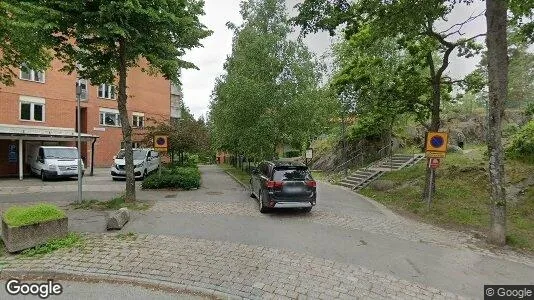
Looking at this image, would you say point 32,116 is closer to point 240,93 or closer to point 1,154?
point 1,154

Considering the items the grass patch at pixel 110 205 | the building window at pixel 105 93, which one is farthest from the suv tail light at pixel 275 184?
the building window at pixel 105 93

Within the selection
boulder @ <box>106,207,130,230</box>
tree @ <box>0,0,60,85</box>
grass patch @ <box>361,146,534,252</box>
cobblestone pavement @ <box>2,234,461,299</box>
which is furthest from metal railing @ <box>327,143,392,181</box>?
tree @ <box>0,0,60,85</box>

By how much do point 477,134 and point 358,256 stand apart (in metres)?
23.7

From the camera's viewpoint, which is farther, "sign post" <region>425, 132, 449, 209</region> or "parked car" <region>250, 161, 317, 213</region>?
"sign post" <region>425, 132, 449, 209</region>

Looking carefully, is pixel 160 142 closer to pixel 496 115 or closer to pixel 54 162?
pixel 54 162

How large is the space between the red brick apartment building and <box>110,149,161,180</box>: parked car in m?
1.56

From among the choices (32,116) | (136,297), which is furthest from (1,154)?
(136,297)

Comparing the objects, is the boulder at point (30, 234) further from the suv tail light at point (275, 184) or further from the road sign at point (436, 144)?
the road sign at point (436, 144)

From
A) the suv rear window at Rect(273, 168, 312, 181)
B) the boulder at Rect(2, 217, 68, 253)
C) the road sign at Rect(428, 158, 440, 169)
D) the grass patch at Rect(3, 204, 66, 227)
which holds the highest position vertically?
the road sign at Rect(428, 158, 440, 169)

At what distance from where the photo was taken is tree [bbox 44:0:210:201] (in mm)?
9008

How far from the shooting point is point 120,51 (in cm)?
1086

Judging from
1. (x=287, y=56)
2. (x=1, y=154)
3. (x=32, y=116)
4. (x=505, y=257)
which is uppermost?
(x=287, y=56)

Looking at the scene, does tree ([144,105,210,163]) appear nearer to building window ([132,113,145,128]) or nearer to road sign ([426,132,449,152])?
building window ([132,113,145,128])

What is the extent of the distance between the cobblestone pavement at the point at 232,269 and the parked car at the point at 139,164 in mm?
13284
